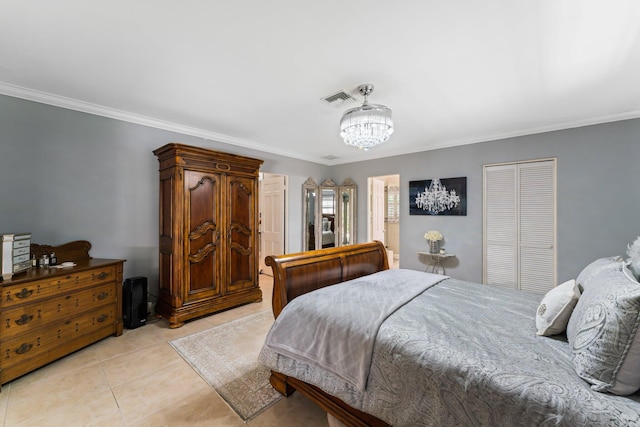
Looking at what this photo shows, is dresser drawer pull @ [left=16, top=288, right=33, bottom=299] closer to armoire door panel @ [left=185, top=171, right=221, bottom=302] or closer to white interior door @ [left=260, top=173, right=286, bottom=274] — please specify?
armoire door panel @ [left=185, top=171, right=221, bottom=302]

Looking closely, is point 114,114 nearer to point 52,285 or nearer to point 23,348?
point 52,285

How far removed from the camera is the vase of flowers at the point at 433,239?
4395 millimetres

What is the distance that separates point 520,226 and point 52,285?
5.39 metres

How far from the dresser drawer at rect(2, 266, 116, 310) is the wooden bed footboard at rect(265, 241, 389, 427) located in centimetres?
185

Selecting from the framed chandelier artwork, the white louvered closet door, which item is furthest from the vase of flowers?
the white louvered closet door

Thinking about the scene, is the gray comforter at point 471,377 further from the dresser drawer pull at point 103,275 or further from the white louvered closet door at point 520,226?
the white louvered closet door at point 520,226

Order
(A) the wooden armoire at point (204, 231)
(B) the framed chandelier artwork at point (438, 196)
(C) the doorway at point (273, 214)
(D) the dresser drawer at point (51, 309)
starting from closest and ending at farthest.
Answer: (D) the dresser drawer at point (51, 309), (A) the wooden armoire at point (204, 231), (B) the framed chandelier artwork at point (438, 196), (C) the doorway at point (273, 214)

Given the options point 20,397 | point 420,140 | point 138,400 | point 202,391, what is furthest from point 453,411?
point 420,140

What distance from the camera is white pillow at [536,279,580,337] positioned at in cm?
137

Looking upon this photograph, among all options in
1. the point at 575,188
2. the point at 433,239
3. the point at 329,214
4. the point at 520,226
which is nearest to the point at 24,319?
the point at 329,214

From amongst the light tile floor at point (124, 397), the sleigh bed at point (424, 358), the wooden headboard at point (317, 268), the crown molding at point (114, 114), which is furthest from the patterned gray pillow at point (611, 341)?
the crown molding at point (114, 114)

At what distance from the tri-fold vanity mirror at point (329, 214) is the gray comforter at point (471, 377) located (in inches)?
149

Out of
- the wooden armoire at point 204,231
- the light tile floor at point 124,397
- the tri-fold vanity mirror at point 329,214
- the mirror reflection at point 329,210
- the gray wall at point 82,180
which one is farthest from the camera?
the mirror reflection at point 329,210

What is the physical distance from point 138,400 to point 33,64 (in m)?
2.77
